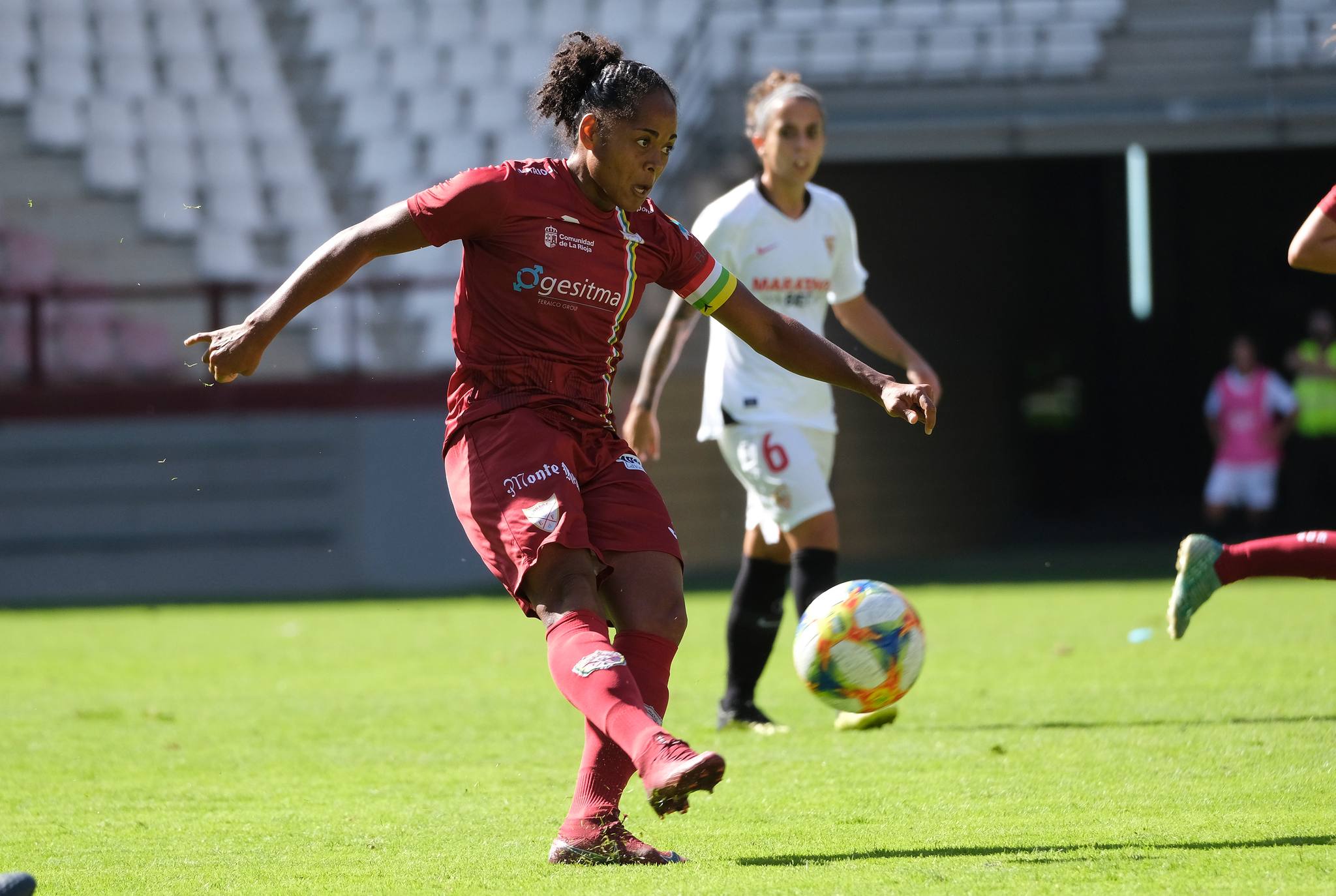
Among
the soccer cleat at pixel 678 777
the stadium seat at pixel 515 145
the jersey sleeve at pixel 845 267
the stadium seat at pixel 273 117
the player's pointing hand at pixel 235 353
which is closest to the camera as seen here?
the soccer cleat at pixel 678 777

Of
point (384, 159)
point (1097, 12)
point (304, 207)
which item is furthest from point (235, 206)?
point (1097, 12)

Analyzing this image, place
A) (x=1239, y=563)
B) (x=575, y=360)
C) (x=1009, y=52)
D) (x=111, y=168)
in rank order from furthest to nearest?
1. (x=111, y=168)
2. (x=1009, y=52)
3. (x=1239, y=563)
4. (x=575, y=360)

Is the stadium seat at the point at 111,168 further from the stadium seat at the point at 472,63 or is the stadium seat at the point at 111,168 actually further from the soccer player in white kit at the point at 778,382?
the soccer player in white kit at the point at 778,382

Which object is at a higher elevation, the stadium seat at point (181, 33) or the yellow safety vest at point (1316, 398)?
the stadium seat at point (181, 33)

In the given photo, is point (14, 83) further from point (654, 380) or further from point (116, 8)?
point (654, 380)

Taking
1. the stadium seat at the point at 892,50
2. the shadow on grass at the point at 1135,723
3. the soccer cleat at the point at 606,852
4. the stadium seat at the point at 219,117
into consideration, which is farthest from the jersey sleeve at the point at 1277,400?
the soccer cleat at the point at 606,852

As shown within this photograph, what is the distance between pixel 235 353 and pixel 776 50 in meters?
12.6

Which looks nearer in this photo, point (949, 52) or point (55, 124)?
point (949, 52)

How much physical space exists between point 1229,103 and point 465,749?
38.3ft

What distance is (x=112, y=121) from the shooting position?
1666 centimetres

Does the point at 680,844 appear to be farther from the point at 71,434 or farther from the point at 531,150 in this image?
the point at 531,150

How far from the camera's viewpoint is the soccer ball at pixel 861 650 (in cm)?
437

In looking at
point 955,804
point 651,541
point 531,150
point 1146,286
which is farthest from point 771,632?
A: point 1146,286

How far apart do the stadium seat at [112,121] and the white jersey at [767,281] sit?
12.0m
